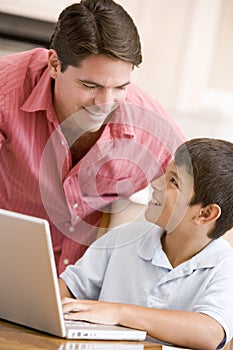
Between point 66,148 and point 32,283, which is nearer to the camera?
point 32,283

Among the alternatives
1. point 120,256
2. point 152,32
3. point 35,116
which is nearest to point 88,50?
point 35,116

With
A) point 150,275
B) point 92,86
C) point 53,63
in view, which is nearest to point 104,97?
point 92,86

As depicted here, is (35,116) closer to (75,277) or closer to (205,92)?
(75,277)

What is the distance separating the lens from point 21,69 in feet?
6.84

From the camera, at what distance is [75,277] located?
5.93 ft

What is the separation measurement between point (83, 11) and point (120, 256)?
21.9 inches

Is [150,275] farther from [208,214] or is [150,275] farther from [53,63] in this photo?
[53,63]

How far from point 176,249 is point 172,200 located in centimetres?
10

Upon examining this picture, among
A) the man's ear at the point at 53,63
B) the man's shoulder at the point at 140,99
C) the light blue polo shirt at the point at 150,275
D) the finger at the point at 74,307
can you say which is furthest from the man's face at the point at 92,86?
the finger at the point at 74,307

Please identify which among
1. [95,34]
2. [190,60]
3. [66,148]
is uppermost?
[95,34]

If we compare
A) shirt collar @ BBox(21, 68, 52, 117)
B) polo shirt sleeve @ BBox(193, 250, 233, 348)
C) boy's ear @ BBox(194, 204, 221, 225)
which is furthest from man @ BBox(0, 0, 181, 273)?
polo shirt sleeve @ BBox(193, 250, 233, 348)

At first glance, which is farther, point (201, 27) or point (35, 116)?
point (201, 27)

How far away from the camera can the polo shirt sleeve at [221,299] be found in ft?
5.18

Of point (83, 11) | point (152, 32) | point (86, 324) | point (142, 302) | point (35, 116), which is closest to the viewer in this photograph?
point (86, 324)
